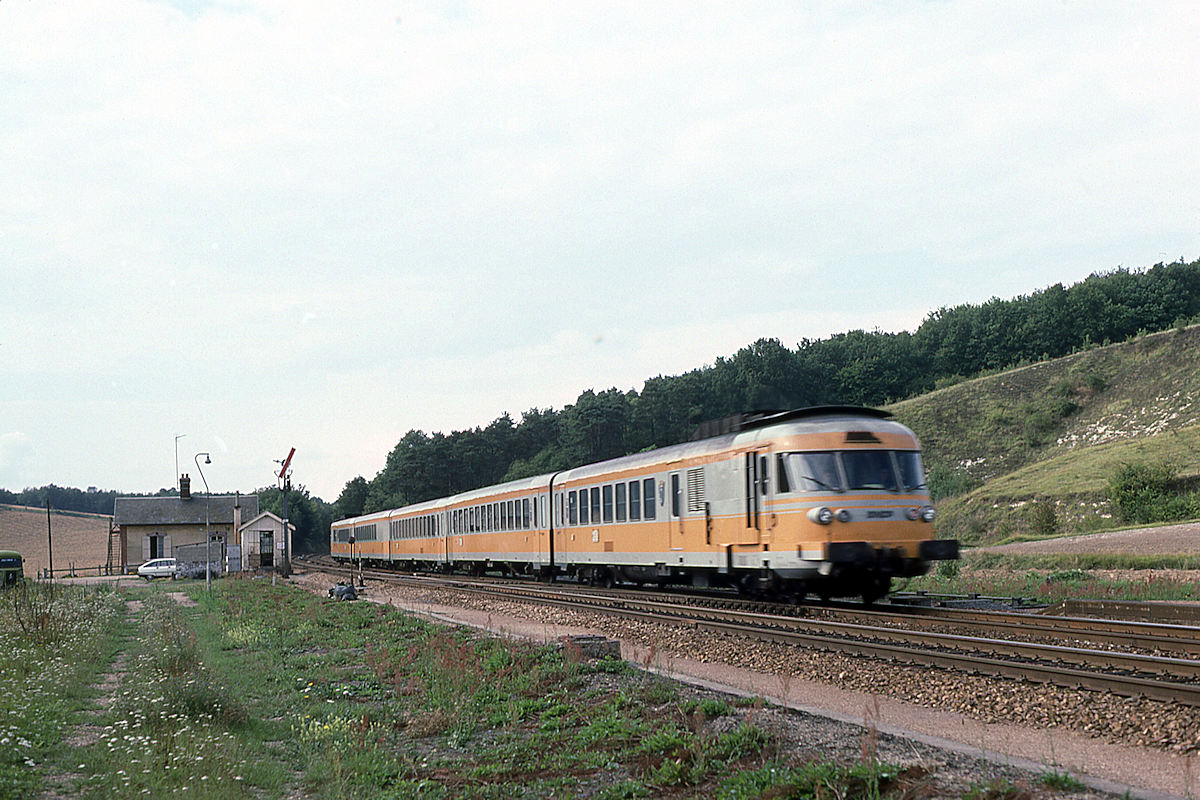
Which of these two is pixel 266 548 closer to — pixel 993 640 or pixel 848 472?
pixel 848 472

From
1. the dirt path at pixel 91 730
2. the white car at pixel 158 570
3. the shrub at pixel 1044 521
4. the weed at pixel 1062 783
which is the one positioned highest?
the shrub at pixel 1044 521

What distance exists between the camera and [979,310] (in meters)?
95.1

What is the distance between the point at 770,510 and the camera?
1677cm

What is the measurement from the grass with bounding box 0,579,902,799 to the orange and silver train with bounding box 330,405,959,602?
5199mm

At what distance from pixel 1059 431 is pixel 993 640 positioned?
193 ft

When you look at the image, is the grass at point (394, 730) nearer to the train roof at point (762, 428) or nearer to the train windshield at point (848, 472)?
the train windshield at point (848, 472)

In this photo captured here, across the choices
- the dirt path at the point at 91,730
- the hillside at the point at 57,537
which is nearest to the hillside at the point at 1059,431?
the dirt path at the point at 91,730

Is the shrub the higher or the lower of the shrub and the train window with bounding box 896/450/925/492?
the lower

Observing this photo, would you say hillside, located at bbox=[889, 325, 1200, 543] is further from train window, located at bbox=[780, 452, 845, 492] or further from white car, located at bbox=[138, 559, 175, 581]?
white car, located at bbox=[138, 559, 175, 581]

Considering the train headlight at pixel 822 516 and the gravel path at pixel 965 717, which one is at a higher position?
the train headlight at pixel 822 516

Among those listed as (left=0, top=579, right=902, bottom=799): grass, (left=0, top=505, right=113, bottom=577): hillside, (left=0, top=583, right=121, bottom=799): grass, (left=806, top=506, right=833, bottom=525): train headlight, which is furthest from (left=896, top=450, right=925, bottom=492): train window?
(left=0, top=505, right=113, bottom=577): hillside

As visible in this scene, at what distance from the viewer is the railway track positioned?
31.1ft

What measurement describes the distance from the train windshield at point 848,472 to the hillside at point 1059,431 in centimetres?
2690

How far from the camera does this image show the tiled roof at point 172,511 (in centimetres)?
6875
